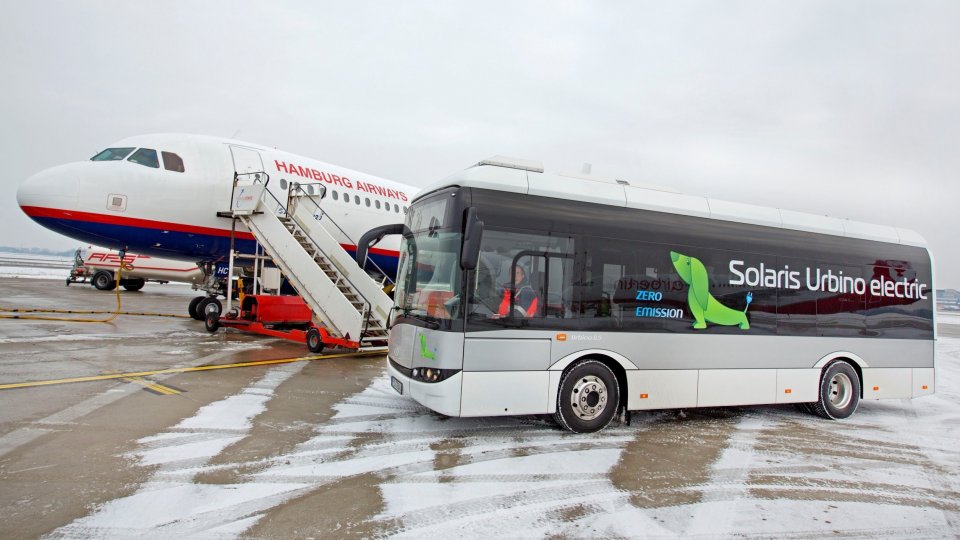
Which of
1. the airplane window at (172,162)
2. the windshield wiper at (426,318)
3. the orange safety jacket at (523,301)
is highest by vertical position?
the airplane window at (172,162)

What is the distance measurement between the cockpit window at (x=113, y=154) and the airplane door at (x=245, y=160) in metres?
2.36

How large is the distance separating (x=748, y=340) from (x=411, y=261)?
4819 millimetres

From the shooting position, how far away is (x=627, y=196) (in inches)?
278

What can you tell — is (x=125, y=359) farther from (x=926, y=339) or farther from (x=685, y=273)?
(x=926, y=339)

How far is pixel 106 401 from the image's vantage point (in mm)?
6859

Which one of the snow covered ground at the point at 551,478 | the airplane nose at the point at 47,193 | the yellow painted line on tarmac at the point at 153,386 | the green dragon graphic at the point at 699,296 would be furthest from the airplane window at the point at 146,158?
the green dragon graphic at the point at 699,296

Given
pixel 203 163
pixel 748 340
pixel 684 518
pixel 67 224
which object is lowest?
pixel 684 518

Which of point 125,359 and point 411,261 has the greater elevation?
point 411,261

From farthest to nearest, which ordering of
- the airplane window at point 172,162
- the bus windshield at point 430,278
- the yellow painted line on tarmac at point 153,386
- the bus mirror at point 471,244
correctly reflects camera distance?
1. the airplane window at point 172,162
2. the yellow painted line on tarmac at point 153,386
3. the bus windshield at point 430,278
4. the bus mirror at point 471,244

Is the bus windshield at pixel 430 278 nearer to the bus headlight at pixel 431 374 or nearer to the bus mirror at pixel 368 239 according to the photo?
the bus headlight at pixel 431 374

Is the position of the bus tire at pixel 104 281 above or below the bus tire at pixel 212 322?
above

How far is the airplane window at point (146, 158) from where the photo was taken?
42.7ft

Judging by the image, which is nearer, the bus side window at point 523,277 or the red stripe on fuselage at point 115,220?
the bus side window at point 523,277

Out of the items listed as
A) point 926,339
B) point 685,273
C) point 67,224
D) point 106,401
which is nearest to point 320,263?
point 67,224
